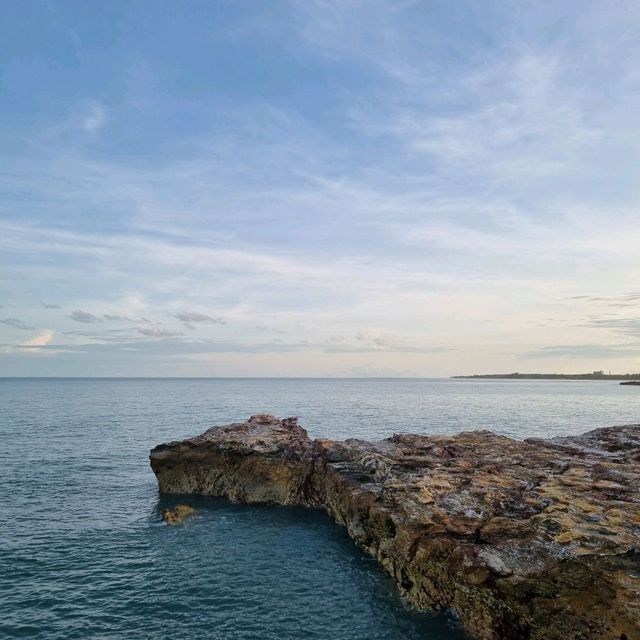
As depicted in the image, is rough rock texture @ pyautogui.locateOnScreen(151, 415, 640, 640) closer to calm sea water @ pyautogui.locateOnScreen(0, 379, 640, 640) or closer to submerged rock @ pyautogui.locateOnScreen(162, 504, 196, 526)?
calm sea water @ pyautogui.locateOnScreen(0, 379, 640, 640)

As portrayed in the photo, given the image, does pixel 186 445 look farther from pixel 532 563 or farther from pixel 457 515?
pixel 532 563

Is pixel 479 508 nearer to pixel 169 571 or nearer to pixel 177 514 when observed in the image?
pixel 169 571

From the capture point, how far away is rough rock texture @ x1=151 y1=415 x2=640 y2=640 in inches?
546

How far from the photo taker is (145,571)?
2092cm

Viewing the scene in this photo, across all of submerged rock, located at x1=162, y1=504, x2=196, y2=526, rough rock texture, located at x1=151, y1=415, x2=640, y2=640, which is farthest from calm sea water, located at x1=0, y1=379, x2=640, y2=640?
rough rock texture, located at x1=151, y1=415, x2=640, y2=640

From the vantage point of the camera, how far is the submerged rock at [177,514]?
1088 inches

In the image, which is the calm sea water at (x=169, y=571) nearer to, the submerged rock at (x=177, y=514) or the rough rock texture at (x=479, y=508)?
the submerged rock at (x=177, y=514)

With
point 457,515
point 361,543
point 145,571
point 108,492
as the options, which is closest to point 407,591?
point 457,515

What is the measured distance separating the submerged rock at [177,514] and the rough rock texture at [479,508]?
3910mm

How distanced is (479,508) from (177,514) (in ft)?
60.7

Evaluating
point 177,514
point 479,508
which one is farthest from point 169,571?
point 479,508

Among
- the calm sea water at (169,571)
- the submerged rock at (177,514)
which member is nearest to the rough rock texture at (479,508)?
the calm sea water at (169,571)

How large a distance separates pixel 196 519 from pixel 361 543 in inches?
413

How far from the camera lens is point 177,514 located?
28391mm
